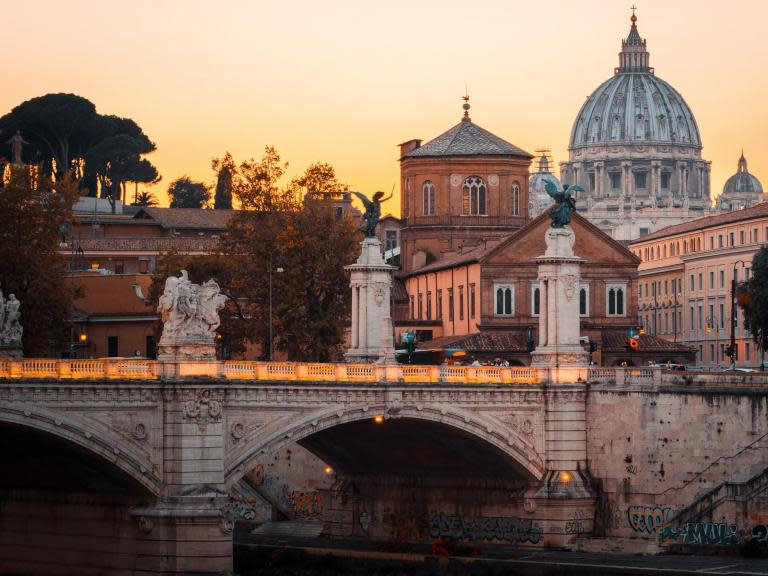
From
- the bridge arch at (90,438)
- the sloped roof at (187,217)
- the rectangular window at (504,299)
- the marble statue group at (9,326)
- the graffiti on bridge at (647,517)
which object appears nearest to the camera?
the bridge arch at (90,438)

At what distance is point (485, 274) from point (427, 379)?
3632 cm

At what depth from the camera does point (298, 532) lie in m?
106

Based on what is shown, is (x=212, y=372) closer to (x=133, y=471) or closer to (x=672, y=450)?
(x=133, y=471)

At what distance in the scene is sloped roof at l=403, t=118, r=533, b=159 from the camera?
141875 millimetres

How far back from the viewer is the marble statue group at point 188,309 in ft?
281

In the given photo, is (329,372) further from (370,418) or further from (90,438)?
(90,438)

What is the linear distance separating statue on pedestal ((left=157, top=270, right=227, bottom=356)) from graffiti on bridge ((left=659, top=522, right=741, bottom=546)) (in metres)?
19.4

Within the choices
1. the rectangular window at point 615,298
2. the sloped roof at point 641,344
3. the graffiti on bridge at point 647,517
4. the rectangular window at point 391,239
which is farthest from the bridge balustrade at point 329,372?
the rectangular window at point 391,239

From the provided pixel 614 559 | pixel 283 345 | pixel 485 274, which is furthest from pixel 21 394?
pixel 485 274

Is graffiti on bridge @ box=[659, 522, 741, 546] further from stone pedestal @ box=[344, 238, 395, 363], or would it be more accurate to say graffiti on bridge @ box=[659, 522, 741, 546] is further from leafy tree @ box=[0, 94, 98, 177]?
leafy tree @ box=[0, 94, 98, 177]

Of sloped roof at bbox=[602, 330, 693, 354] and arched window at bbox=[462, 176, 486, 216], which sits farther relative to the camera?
arched window at bbox=[462, 176, 486, 216]

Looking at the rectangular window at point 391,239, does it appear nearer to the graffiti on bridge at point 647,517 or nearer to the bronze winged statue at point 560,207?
the bronze winged statue at point 560,207

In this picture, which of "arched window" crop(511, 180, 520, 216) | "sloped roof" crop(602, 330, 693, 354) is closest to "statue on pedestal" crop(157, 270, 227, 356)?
"sloped roof" crop(602, 330, 693, 354)

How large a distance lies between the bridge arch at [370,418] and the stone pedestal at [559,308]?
12.6 ft
